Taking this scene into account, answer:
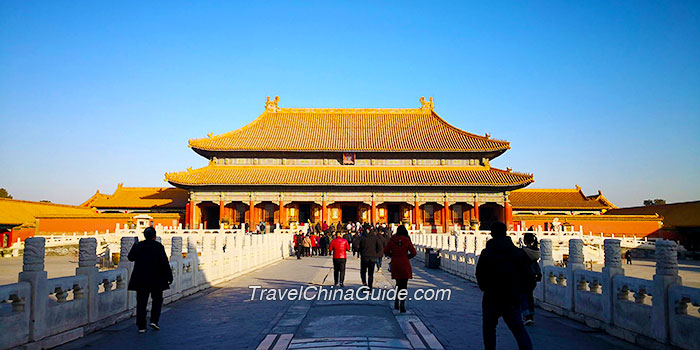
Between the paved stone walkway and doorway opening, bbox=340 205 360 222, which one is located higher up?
doorway opening, bbox=340 205 360 222

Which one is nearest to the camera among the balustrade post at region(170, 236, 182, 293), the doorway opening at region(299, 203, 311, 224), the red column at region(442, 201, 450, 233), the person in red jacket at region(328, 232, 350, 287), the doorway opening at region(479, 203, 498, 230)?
the balustrade post at region(170, 236, 182, 293)

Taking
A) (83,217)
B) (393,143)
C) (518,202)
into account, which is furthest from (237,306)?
(518,202)

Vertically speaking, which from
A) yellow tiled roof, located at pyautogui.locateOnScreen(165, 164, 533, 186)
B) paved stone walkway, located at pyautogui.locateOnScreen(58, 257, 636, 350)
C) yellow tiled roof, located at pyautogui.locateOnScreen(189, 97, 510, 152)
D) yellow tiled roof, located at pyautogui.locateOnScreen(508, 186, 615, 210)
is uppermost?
yellow tiled roof, located at pyautogui.locateOnScreen(189, 97, 510, 152)

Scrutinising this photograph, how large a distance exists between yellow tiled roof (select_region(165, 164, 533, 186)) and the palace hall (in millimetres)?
80

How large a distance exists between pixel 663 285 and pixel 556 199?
147ft

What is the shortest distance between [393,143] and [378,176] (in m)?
4.21

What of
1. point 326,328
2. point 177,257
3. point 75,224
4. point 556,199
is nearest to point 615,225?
point 556,199

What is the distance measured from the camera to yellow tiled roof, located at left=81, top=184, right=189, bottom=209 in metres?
47.6

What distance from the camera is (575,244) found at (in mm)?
9570

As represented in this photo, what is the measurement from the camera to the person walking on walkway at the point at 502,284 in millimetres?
5832

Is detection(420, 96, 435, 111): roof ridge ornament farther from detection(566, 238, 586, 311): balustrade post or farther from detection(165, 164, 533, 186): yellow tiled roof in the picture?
detection(566, 238, 586, 311): balustrade post

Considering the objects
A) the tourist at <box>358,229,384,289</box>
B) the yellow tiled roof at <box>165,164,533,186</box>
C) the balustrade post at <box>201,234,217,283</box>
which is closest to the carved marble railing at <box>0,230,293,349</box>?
the balustrade post at <box>201,234,217,283</box>

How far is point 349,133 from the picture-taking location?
4966 cm

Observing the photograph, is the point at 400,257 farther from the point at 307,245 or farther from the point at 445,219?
the point at 445,219
